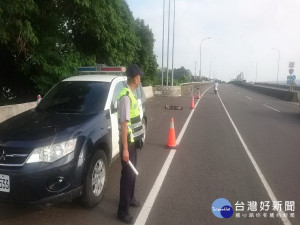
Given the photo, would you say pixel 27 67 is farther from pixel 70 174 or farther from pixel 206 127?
pixel 70 174

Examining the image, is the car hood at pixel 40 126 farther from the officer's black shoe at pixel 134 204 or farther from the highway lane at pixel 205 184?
the highway lane at pixel 205 184

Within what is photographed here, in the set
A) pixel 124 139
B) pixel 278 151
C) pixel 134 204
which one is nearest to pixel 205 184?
Result: pixel 134 204

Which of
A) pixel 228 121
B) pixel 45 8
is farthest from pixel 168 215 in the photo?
pixel 45 8

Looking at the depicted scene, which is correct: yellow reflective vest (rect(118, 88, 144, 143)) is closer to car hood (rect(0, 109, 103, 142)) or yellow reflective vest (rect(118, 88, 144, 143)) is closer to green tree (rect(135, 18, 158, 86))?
car hood (rect(0, 109, 103, 142))

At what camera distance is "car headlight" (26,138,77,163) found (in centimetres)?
382

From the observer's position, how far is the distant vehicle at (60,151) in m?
3.76

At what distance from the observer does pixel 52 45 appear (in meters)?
14.1

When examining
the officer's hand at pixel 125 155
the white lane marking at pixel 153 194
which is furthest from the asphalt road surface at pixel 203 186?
the officer's hand at pixel 125 155

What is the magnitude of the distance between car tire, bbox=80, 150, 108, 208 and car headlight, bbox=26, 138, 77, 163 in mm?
446

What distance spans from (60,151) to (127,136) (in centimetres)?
88

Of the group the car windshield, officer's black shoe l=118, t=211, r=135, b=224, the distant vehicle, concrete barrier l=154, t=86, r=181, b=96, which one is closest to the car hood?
the distant vehicle

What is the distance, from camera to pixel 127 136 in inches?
161

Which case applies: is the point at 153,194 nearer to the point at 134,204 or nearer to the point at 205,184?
the point at 134,204

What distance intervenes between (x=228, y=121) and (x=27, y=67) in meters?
9.69
